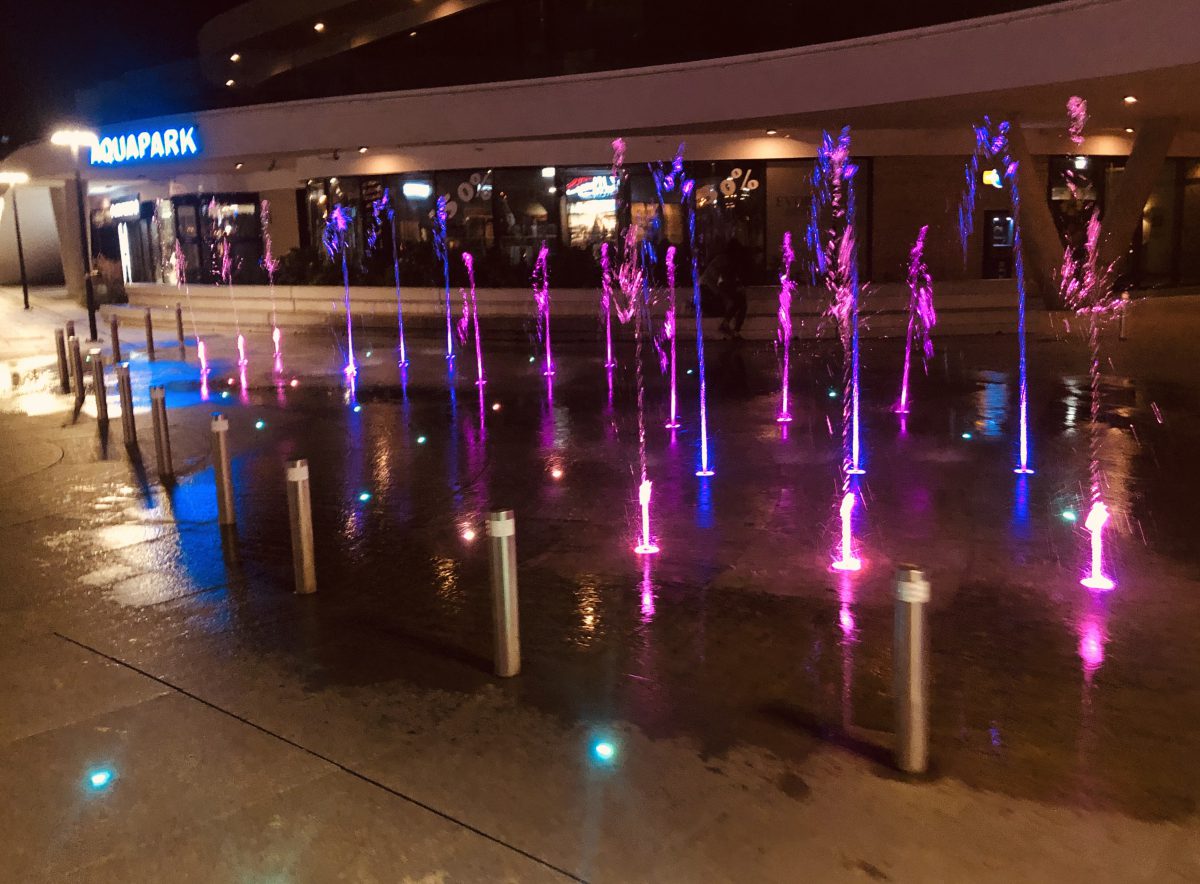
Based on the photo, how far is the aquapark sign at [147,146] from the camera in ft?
83.6

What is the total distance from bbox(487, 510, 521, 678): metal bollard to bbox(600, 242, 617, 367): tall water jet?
12158mm

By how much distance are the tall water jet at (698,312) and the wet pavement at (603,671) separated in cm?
31

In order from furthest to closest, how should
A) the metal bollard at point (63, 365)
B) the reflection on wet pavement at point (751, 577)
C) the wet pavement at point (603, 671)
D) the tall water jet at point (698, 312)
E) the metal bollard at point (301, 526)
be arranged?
the metal bollard at point (63, 365)
the tall water jet at point (698, 312)
the metal bollard at point (301, 526)
the reflection on wet pavement at point (751, 577)
the wet pavement at point (603, 671)

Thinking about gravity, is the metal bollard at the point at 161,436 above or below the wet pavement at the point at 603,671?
above

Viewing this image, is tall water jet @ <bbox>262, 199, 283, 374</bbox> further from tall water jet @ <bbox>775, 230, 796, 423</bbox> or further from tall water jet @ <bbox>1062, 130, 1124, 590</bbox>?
tall water jet @ <bbox>1062, 130, 1124, 590</bbox>

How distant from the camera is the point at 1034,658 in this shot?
5258 mm

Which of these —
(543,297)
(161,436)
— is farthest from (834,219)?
(161,436)

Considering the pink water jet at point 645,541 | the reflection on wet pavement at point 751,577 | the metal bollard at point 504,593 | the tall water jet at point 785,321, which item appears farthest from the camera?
the tall water jet at point 785,321

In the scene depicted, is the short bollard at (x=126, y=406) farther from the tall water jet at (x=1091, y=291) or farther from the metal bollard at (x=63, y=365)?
the tall water jet at (x=1091, y=291)

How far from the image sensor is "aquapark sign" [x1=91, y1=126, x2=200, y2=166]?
25469mm

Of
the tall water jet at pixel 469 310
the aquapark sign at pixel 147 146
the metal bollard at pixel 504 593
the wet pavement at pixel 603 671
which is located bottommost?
the wet pavement at pixel 603 671

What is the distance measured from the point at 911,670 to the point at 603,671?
166 cm

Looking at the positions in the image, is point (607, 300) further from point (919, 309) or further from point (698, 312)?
point (919, 309)

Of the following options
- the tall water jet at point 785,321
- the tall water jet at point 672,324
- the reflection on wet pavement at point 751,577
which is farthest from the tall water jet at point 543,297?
the reflection on wet pavement at point 751,577
